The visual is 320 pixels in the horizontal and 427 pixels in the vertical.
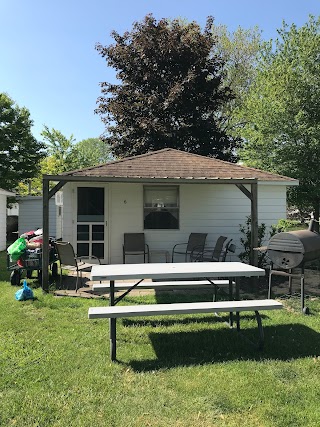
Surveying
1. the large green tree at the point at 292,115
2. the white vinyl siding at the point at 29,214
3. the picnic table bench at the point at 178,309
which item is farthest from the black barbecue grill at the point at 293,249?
the white vinyl siding at the point at 29,214

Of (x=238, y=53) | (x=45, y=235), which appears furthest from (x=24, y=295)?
(x=238, y=53)

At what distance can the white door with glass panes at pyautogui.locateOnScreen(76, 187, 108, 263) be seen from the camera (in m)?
9.19

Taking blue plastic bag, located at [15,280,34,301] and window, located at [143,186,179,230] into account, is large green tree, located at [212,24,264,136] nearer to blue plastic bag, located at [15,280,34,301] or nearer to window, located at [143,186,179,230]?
window, located at [143,186,179,230]

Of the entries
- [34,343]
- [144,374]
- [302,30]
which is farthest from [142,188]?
[302,30]

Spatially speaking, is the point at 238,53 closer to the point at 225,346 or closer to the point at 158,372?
the point at 225,346

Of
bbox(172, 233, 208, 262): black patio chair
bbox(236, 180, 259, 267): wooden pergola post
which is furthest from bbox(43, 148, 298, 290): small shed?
bbox(236, 180, 259, 267): wooden pergola post

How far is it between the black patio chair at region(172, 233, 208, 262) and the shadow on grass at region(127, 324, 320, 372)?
→ 14.4ft

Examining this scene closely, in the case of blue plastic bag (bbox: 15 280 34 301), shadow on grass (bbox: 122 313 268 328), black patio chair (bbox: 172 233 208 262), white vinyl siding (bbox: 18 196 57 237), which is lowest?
shadow on grass (bbox: 122 313 268 328)

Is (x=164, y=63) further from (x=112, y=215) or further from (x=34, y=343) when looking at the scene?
(x=34, y=343)

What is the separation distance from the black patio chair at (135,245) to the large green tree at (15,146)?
597 inches

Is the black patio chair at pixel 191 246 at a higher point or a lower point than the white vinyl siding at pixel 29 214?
lower

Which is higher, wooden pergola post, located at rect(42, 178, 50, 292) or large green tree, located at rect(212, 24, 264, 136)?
large green tree, located at rect(212, 24, 264, 136)

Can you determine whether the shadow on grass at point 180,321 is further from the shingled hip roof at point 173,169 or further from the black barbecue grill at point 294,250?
the shingled hip roof at point 173,169

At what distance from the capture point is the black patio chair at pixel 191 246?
29.9 ft
